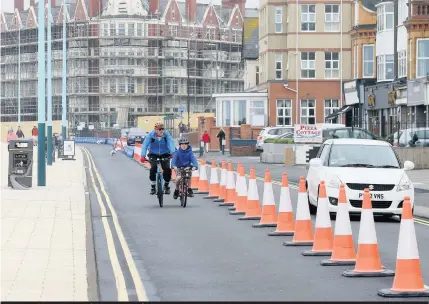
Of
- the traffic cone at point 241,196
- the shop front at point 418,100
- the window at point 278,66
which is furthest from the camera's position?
the window at point 278,66

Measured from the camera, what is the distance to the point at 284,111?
86375 mm

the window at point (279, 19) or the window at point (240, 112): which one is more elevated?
the window at point (279, 19)

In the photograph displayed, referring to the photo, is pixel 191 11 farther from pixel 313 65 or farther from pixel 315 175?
pixel 315 175

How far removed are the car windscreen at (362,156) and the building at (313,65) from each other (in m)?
63.1

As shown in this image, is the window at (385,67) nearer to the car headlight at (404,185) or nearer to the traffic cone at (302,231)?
the car headlight at (404,185)

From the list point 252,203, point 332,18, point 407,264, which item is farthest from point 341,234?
point 332,18

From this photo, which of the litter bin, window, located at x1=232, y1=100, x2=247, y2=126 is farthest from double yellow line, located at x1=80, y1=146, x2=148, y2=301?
window, located at x1=232, y1=100, x2=247, y2=126

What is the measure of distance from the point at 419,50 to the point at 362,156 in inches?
1558

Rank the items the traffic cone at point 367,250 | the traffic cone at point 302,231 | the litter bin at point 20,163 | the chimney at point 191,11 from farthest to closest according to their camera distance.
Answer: the chimney at point 191,11 → the litter bin at point 20,163 → the traffic cone at point 302,231 → the traffic cone at point 367,250

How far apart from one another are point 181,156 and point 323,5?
61830 millimetres

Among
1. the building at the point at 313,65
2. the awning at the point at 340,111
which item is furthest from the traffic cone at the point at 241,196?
the building at the point at 313,65

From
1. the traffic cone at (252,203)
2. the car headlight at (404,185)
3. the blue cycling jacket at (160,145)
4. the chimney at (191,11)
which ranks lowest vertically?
the traffic cone at (252,203)

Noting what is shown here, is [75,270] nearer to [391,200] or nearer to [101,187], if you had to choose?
[391,200]

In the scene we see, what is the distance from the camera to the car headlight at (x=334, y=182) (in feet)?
68.3
